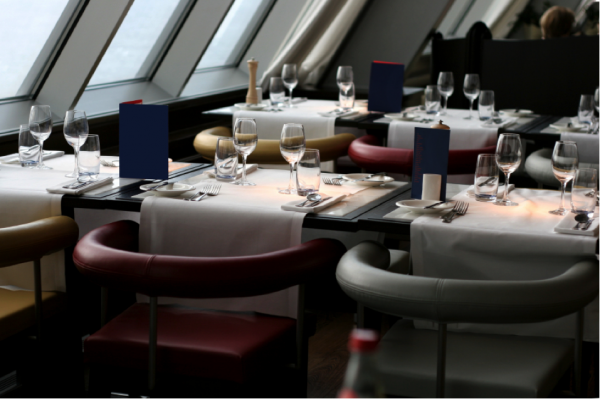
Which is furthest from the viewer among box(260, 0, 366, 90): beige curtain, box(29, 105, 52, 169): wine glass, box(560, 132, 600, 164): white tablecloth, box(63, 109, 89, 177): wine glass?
box(260, 0, 366, 90): beige curtain

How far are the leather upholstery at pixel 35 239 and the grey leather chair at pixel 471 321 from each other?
0.89 metres

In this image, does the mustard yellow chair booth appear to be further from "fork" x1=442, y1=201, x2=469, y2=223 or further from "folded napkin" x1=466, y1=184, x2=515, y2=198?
"folded napkin" x1=466, y1=184, x2=515, y2=198

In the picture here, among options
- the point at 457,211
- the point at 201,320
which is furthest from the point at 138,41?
the point at 457,211

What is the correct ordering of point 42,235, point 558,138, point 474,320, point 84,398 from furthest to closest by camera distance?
point 558,138 → point 84,398 → point 42,235 → point 474,320

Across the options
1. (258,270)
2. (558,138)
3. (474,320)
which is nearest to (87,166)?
(258,270)

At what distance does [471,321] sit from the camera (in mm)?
1543

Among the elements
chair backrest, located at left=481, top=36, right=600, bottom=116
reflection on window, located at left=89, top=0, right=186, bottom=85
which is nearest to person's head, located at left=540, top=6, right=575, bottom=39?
chair backrest, located at left=481, top=36, right=600, bottom=116

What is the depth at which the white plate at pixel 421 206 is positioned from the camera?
199 centimetres

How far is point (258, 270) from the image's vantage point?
1725 mm

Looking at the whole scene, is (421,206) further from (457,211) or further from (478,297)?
(478,297)

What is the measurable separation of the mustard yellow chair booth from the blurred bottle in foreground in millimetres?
1584

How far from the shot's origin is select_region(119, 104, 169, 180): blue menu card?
243 cm

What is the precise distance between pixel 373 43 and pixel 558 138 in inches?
150

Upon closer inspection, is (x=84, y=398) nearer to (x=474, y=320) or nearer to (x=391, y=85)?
(x=474, y=320)
